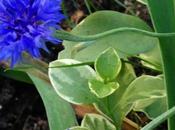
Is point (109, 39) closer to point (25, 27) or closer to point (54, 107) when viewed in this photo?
point (54, 107)

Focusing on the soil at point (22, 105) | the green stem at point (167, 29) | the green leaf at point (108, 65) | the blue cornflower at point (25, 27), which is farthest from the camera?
the soil at point (22, 105)

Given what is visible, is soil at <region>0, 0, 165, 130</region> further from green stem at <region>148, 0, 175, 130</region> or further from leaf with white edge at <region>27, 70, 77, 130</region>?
green stem at <region>148, 0, 175, 130</region>

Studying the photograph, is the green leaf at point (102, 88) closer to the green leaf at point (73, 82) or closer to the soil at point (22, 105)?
the green leaf at point (73, 82)

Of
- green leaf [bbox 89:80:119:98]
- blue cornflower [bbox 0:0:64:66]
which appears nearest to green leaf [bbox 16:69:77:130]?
green leaf [bbox 89:80:119:98]

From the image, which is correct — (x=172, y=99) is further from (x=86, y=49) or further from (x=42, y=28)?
(x=42, y=28)

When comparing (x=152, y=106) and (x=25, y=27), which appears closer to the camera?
(x=25, y=27)

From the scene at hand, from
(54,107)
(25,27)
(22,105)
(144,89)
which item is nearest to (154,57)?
(144,89)

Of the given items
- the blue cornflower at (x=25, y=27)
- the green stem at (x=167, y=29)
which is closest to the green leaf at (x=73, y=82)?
the green stem at (x=167, y=29)
